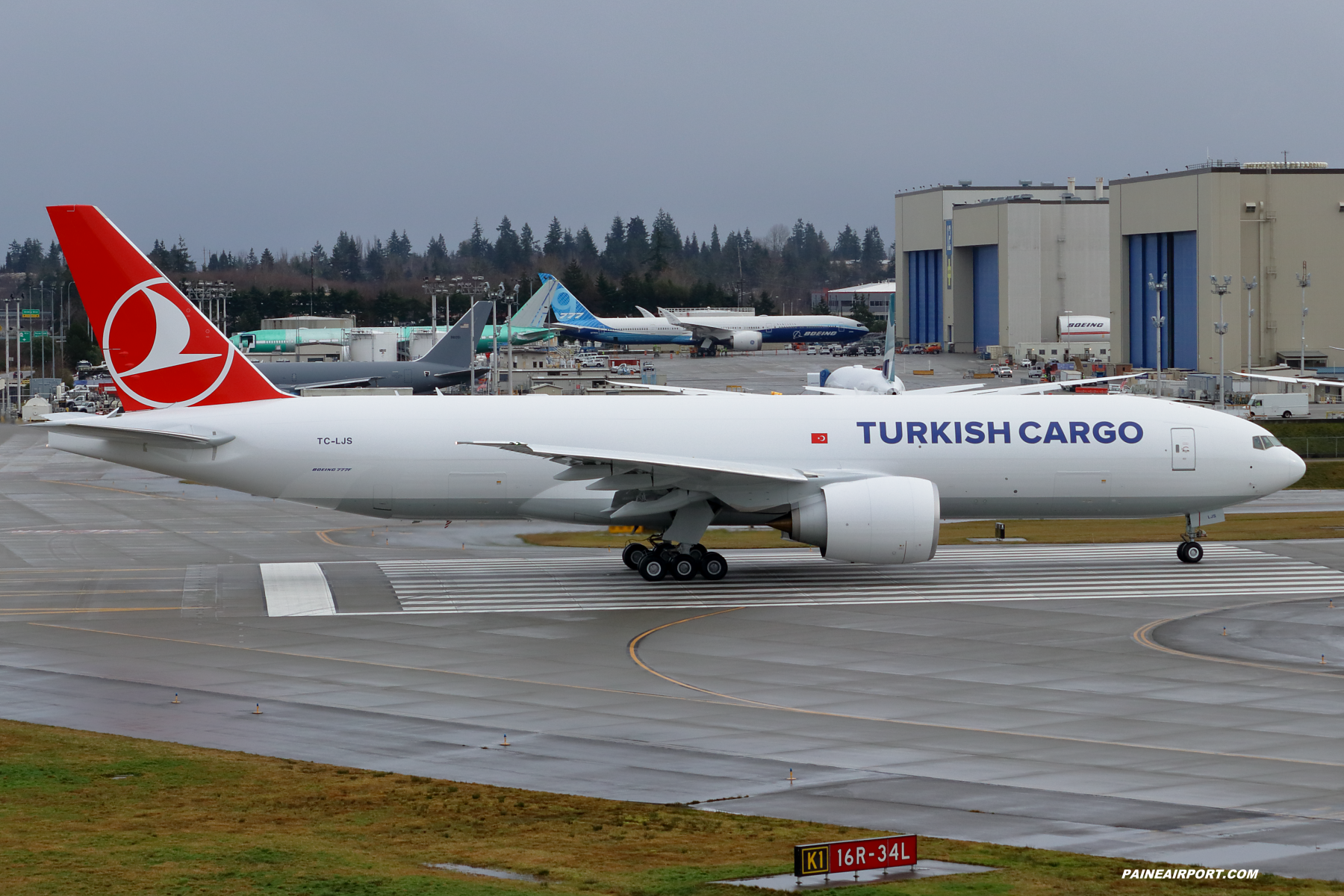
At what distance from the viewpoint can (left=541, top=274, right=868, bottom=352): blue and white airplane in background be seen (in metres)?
183

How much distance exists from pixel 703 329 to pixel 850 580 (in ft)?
485

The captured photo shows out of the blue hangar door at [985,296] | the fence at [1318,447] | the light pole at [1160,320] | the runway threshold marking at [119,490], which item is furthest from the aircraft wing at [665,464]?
the blue hangar door at [985,296]

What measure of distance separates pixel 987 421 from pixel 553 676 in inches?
635

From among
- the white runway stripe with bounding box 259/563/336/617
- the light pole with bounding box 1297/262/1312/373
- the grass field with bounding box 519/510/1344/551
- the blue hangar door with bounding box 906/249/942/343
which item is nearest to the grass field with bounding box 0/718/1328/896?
the white runway stripe with bounding box 259/563/336/617

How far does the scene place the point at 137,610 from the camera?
3322 centimetres

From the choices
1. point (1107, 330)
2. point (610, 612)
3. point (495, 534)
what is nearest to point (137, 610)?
point (610, 612)

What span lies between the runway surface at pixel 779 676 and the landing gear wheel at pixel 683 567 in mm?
612

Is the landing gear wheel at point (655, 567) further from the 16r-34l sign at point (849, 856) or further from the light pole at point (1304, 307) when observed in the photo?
the light pole at point (1304, 307)

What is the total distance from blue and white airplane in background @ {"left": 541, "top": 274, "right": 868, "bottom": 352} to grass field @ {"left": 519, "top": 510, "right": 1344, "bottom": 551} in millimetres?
133601

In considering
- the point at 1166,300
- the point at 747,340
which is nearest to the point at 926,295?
the point at 747,340

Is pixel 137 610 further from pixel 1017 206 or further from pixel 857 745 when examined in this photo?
pixel 1017 206

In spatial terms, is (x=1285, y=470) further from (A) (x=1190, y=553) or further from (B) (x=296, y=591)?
(B) (x=296, y=591)

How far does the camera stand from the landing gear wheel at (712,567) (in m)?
37.1

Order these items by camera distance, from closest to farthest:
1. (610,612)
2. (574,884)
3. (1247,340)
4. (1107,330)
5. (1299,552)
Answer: (574,884) < (610,612) < (1299,552) < (1247,340) < (1107,330)
